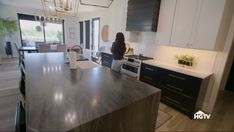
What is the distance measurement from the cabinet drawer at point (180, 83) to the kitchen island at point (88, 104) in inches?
55.8

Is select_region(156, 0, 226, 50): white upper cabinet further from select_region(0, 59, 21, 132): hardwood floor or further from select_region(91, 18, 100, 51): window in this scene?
select_region(91, 18, 100, 51): window

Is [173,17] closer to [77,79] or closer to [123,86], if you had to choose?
[123,86]

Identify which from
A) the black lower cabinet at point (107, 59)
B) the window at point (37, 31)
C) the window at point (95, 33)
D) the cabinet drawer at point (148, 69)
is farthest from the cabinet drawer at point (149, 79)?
the window at point (37, 31)

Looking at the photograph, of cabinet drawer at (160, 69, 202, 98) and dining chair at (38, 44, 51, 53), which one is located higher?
dining chair at (38, 44, 51, 53)

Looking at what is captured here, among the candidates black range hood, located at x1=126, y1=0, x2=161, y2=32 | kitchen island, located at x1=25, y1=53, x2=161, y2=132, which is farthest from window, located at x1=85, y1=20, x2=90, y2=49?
kitchen island, located at x1=25, y1=53, x2=161, y2=132

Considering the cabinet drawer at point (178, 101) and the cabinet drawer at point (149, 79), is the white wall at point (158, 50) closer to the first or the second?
the cabinet drawer at point (178, 101)

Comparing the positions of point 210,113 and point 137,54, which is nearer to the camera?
point 210,113

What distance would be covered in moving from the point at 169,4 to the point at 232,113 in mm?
2800

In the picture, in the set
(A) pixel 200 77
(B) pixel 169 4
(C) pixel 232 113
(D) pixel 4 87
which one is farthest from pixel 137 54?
(D) pixel 4 87

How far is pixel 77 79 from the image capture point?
5.28 ft

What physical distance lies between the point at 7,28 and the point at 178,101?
7.99 metres

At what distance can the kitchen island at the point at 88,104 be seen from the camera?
821mm

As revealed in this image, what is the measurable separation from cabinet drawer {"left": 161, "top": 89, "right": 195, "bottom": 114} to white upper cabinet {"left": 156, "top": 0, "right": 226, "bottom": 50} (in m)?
1.05

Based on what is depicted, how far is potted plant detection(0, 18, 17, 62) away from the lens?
607 cm
